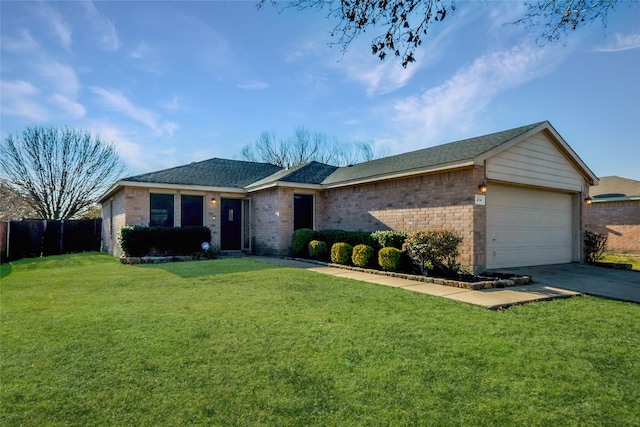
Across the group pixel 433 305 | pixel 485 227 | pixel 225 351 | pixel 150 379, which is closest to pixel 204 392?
pixel 150 379

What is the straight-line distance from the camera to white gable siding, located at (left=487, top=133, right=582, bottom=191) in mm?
8984

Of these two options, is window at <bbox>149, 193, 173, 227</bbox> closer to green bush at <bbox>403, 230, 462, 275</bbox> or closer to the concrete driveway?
green bush at <bbox>403, 230, 462, 275</bbox>

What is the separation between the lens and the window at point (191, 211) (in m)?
13.5

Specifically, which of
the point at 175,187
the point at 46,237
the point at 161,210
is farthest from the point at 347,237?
the point at 46,237

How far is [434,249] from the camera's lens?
8078mm

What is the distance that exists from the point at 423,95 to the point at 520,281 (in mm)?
6992

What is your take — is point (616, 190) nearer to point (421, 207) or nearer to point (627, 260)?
point (627, 260)

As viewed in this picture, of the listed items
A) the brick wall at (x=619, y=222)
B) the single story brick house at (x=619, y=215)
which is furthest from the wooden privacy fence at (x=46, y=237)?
the brick wall at (x=619, y=222)

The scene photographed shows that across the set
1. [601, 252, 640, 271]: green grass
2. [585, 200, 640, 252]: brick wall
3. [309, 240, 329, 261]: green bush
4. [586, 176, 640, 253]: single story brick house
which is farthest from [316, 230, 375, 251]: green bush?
[585, 200, 640, 252]: brick wall

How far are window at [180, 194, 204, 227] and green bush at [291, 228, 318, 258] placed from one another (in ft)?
13.4

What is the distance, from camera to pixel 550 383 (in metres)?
2.82

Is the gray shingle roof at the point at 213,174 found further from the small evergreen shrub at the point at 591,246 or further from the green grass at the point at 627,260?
the green grass at the point at 627,260

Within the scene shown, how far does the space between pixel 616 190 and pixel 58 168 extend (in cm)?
3377

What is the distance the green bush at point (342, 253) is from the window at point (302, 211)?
3.26 m
